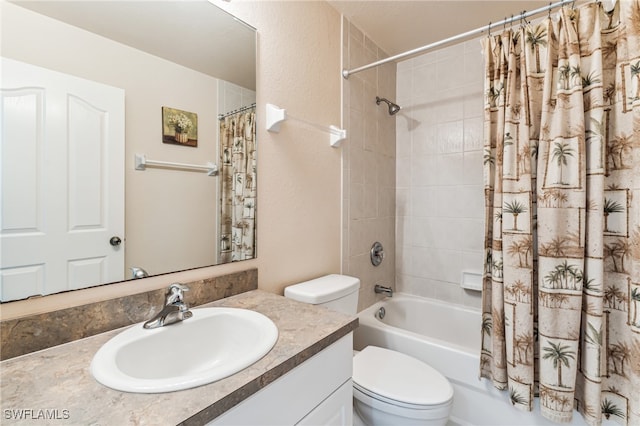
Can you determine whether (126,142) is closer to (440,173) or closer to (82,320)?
(82,320)

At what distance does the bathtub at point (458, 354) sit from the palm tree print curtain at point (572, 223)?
0.14 metres

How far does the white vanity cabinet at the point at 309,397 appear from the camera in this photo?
632 mm

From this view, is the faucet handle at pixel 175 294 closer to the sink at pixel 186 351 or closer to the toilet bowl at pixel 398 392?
the sink at pixel 186 351

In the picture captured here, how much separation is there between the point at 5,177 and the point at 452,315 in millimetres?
2345

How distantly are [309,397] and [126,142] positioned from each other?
908 mm

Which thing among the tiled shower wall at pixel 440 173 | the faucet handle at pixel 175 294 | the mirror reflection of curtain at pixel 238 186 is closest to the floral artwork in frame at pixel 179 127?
the mirror reflection of curtain at pixel 238 186

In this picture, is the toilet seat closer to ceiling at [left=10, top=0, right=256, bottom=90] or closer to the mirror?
the mirror

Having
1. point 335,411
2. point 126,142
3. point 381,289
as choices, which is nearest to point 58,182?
point 126,142

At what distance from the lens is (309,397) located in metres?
0.78

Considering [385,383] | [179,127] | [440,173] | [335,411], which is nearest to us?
[335,411]

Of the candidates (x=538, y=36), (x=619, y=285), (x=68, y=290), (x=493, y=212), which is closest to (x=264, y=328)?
(x=68, y=290)

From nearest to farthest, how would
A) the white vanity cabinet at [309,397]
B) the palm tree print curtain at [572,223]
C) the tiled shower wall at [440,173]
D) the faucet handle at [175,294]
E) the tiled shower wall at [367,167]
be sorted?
the white vanity cabinet at [309,397] < the faucet handle at [175,294] < the palm tree print curtain at [572,223] < the tiled shower wall at [367,167] < the tiled shower wall at [440,173]

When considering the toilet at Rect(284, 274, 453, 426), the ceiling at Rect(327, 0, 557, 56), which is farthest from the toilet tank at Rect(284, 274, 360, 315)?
the ceiling at Rect(327, 0, 557, 56)

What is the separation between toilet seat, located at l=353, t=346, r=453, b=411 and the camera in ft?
3.79
